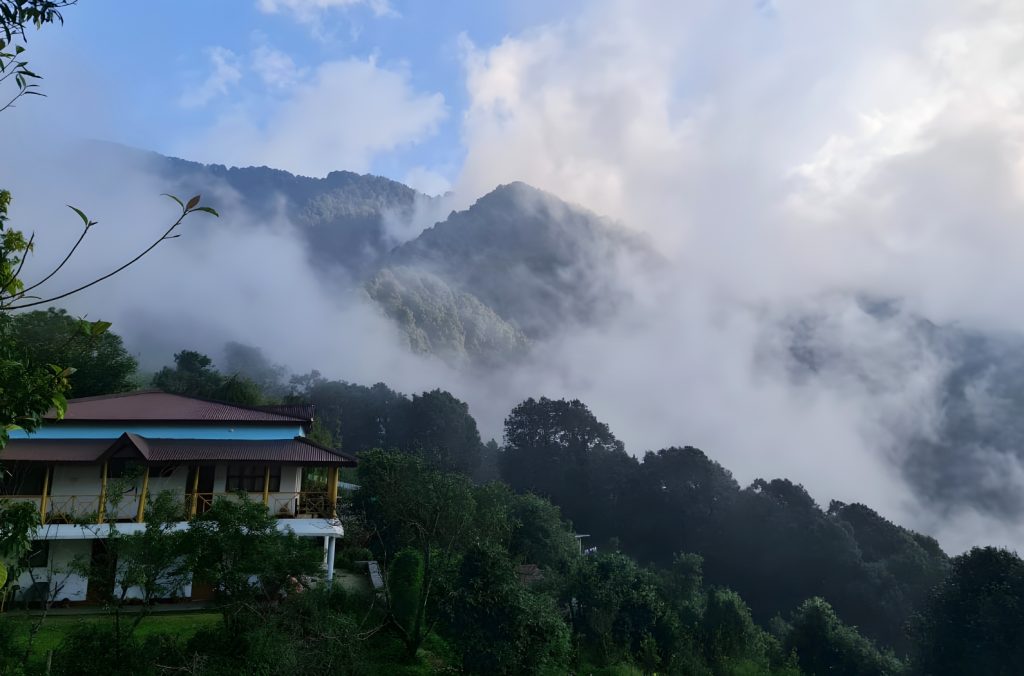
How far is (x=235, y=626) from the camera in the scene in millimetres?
12898

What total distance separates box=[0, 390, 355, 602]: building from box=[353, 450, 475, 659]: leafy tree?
8.10 feet

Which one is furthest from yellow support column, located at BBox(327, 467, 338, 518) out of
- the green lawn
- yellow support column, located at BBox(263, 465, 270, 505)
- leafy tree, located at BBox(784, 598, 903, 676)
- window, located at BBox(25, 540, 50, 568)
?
leafy tree, located at BBox(784, 598, 903, 676)

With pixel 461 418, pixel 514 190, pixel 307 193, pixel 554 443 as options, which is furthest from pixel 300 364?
pixel 307 193

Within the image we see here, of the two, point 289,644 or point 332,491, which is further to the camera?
point 332,491

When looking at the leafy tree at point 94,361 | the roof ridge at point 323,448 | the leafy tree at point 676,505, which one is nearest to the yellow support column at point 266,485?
the roof ridge at point 323,448

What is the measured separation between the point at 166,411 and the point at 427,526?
34.2 ft

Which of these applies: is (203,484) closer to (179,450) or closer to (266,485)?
(179,450)

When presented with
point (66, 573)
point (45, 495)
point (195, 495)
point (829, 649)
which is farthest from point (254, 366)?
point (829, 649)

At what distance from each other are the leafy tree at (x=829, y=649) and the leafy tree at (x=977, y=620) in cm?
156

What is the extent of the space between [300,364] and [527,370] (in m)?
43.8

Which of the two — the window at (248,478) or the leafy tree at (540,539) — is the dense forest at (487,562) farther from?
the window at (248,478)

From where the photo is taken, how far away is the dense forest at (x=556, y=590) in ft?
41.9

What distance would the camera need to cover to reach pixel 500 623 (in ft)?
48.3

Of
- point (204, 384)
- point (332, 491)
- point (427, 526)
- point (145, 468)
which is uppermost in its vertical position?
point (204, 384)
